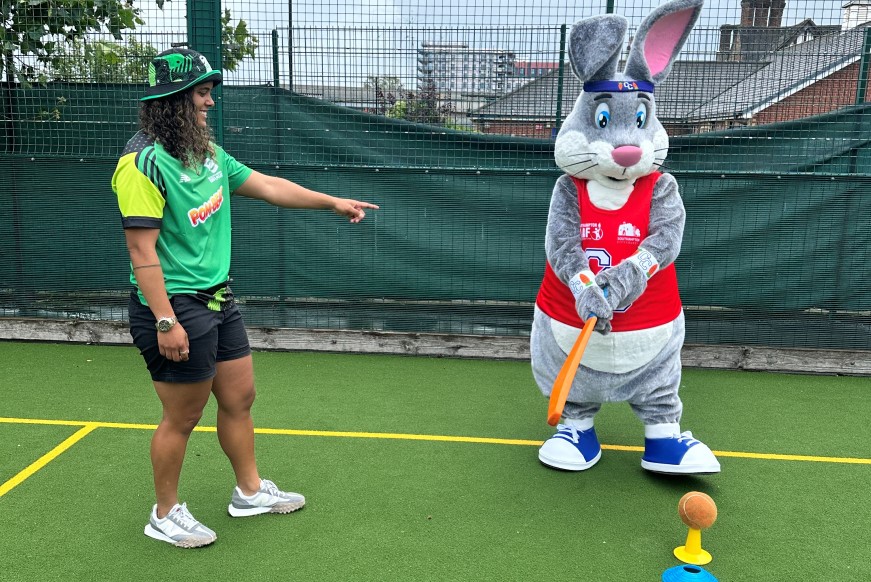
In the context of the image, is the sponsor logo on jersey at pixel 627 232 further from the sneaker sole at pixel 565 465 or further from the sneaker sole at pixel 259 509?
the sneaker sole at pixel 259 509

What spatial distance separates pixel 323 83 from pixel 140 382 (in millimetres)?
2510

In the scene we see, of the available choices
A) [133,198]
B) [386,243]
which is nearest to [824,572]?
[133,198]

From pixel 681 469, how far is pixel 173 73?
277cm

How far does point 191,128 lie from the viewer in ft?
8.98

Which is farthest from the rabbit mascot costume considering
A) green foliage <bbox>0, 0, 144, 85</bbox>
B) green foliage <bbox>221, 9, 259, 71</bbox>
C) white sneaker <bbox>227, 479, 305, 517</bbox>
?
green foliage <bbox>0, 0, 144, 85</bbox>

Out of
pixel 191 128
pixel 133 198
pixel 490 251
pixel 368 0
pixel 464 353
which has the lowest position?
pixel 464 353

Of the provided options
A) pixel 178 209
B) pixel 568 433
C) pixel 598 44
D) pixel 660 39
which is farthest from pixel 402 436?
pixel 660 39

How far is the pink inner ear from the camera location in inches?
144

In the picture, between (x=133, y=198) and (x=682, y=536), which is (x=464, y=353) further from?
(x=133, y=198)

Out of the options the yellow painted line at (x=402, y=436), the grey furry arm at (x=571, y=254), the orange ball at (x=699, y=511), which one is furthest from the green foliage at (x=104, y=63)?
the orange ball at (x=699, y=511)

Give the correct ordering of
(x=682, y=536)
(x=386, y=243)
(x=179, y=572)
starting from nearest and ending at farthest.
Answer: (x=179, y=572) < (x=682, y=536) < (x=386, y=243)

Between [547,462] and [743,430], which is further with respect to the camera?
[743,430]

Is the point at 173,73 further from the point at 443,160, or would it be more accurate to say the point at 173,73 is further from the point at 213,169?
the point at 443,160

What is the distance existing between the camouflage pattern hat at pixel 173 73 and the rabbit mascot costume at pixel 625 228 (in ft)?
5.81
